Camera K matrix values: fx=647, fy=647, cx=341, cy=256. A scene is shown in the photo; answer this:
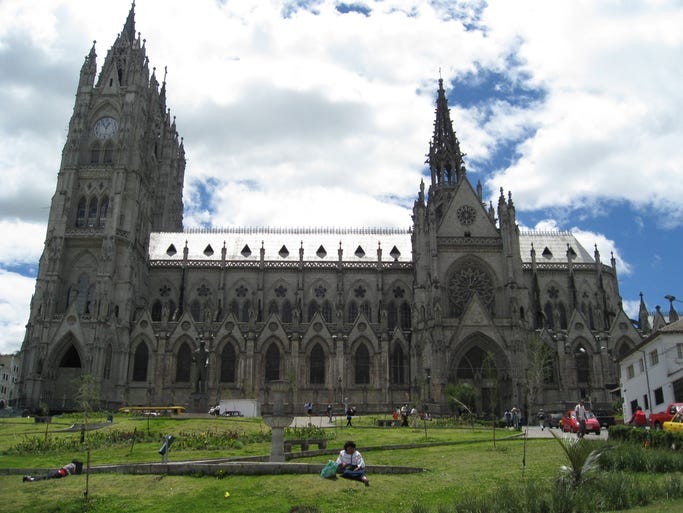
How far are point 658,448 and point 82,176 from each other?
62.6m

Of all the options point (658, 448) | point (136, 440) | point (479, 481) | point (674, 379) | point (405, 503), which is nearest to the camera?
point (405, 503)

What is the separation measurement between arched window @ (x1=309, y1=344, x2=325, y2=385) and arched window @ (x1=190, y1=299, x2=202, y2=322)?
14.4 m

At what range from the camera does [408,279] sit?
71500 millimetres

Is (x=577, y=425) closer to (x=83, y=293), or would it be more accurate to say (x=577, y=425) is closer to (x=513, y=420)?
(x=513, y=420)

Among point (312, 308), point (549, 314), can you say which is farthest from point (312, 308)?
point (549, 314)

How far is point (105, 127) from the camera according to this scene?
234 feet

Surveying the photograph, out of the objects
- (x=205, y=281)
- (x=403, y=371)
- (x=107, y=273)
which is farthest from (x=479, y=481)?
(x=205, y=281)

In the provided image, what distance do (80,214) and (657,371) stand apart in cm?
5562

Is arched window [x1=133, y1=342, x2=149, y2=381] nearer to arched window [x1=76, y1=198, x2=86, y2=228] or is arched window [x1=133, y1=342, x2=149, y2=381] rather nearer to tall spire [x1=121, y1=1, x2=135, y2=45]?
arched window [x1=76, y1=198, x2=86, y2=228]

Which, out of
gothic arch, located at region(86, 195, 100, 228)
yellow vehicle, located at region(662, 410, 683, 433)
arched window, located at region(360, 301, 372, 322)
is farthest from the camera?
arched window, located at region(360, 301, 372, 322)

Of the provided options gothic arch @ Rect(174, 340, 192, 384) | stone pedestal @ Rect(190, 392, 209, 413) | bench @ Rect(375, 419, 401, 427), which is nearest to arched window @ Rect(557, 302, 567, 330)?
bench @ Rect(375, 419, 401, 427)

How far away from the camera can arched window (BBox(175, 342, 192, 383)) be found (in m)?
63.5

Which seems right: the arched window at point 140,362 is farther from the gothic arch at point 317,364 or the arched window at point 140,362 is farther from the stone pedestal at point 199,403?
the gothic arch at point 317,364

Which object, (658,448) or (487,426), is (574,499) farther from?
A: (487,426)
